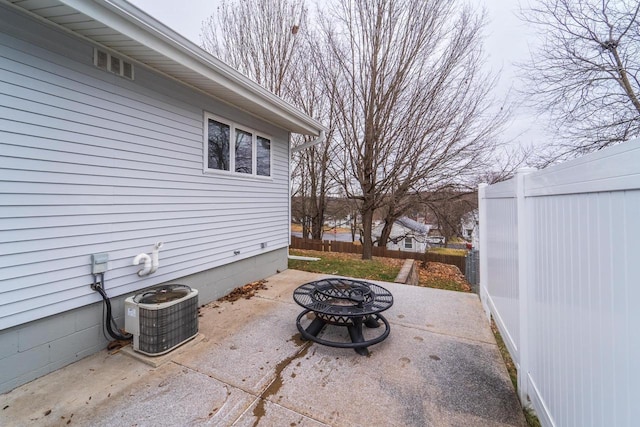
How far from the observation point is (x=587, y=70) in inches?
275

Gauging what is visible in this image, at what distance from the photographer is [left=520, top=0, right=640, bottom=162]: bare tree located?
21.3 feet

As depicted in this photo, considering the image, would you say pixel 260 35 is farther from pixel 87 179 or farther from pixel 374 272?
pixel 87 179

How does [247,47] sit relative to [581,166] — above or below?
above

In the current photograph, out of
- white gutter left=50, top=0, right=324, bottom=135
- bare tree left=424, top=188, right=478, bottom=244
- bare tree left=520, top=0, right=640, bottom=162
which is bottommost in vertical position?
bare tree left=424, top=188, right=478, bottom=244

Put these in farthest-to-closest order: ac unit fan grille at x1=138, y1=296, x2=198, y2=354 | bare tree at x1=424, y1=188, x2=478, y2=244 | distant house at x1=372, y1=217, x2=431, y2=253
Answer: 1. distant house at x1=372, y1=217, x2=431, y2=253
2. bare tree at x1=424, y1=188, x2=478, y2=244
3. ac unit fan grille at x1=138, y1=296, x2=198, y2=354

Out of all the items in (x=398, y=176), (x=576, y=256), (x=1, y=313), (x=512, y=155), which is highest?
(x=512, y=155)

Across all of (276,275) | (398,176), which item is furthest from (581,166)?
(398,176)

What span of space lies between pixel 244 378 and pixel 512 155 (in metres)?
10.4

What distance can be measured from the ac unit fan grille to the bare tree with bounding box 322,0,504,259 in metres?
7.23

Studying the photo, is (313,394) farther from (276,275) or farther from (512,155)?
(512,155)

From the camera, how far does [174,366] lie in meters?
2.54

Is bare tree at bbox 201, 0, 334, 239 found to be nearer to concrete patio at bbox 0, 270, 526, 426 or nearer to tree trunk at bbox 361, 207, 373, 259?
tree trunk at bbox 361, 207, 373, 259

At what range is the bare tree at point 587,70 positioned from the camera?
650 centimetres

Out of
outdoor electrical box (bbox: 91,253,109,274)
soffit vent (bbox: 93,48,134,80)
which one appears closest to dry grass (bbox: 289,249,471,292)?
outdoor electrical box (bbox: 91,253,109,274)
